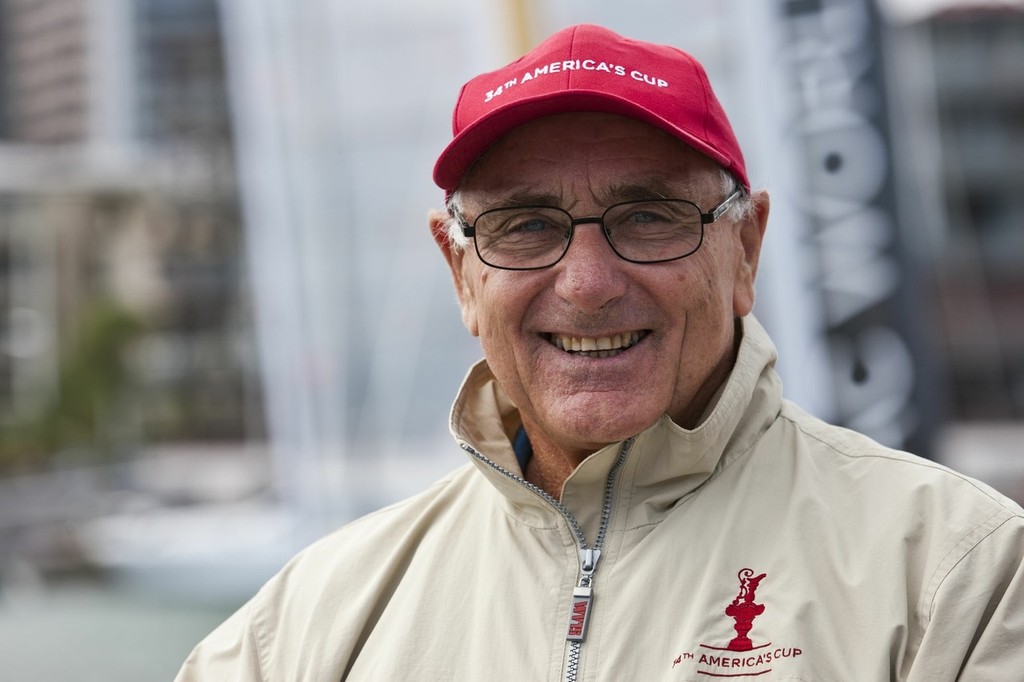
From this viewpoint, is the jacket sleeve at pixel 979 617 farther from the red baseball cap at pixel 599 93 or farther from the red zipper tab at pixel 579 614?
the red baseball cap at pixel 599 93

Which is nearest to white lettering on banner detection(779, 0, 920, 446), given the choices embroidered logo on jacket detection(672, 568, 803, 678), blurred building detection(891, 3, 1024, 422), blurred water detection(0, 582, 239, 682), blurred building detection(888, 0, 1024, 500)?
embroidered logo on jacket detection(672, 568, 803, 678)

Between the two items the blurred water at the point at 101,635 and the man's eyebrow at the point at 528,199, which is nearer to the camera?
the man's eyebrow at the point at 528,199

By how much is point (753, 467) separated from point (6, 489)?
58.9ft

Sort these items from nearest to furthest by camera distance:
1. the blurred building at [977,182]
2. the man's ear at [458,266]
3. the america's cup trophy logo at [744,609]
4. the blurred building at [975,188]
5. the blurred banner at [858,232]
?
the america's cup trophy logo at [744,609] → the man's ear at [458,266] → the blurred banner at [858,232] → the blurred building at [975,188] → the blurred building at [977,182]

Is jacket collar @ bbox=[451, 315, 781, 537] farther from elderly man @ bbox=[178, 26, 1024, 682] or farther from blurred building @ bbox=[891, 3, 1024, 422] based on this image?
blurred building @ bbox=[891, 3, 1024, 422]

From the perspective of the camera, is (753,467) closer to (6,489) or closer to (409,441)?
(409,441)

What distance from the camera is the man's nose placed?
60.0 inches

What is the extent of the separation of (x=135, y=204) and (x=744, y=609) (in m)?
32.6

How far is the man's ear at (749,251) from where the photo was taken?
1.69 m

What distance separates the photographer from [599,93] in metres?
1.51

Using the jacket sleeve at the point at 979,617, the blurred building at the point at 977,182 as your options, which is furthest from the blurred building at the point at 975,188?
the jacket sleeve at the point at 979,617

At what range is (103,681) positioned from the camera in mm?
9039

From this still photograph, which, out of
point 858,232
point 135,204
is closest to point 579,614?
point 858,232

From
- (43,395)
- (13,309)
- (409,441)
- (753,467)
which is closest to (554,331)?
(753,467)
